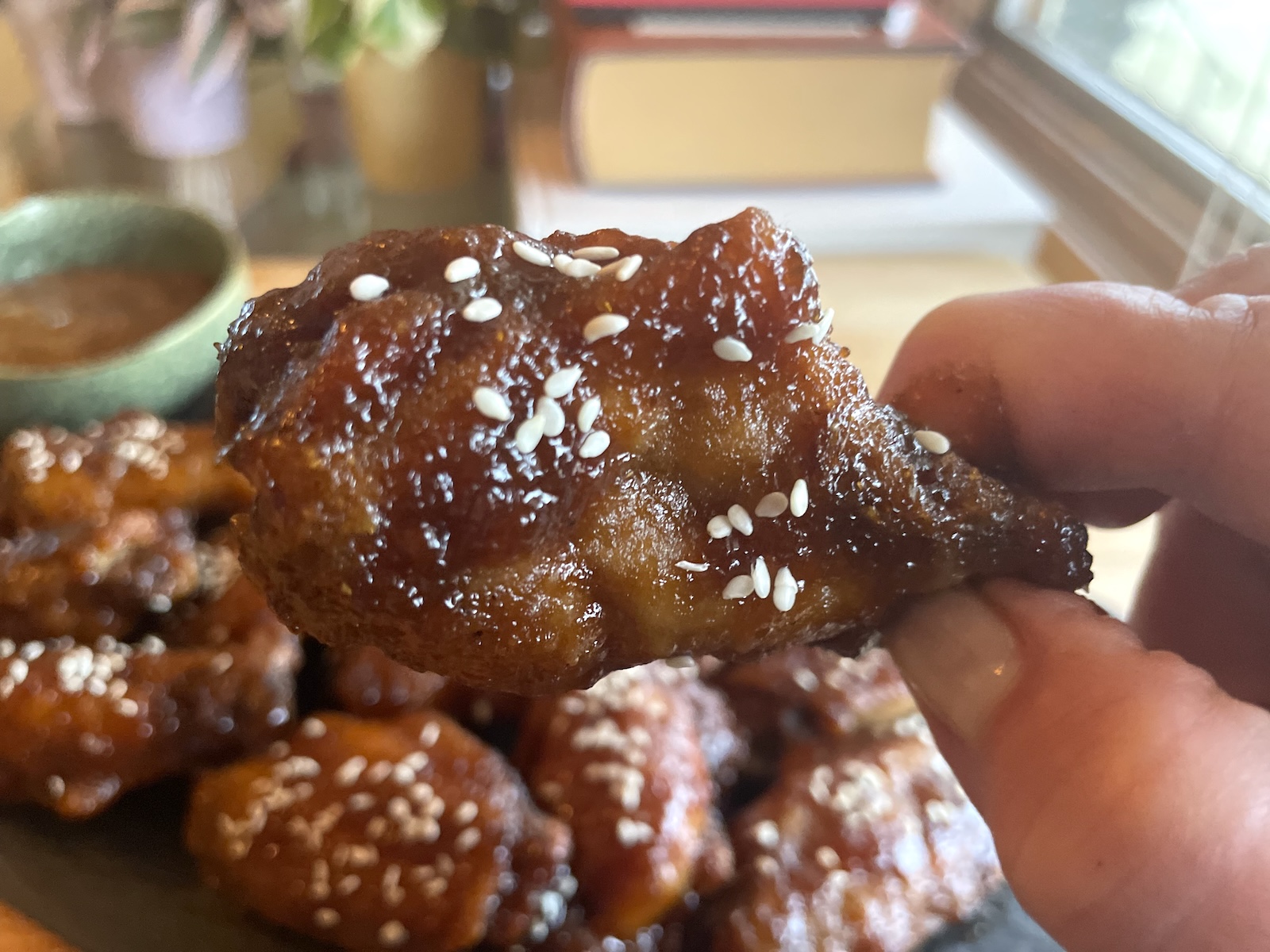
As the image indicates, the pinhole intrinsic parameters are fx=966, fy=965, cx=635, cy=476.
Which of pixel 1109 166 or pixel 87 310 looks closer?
pixel 87 310

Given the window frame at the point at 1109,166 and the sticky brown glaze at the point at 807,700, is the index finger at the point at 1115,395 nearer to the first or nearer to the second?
the sticky brown glaze at the point at 807,700

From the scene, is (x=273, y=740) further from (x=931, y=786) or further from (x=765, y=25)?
(x=765, y=25)

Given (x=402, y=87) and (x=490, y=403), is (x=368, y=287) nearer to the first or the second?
(x=490, y=403)

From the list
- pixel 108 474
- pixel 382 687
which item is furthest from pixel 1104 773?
pixel 108 474

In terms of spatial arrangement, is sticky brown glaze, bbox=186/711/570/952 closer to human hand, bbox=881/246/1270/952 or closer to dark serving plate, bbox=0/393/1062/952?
dark serving plate, bbox=0/393/1062/952

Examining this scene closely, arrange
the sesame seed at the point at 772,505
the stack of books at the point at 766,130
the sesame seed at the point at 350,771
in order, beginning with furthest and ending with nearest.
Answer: the stack of books at the point at 766,130 < the sesame seed at the point at 350,771 < the sesame seed at the point at 772,505

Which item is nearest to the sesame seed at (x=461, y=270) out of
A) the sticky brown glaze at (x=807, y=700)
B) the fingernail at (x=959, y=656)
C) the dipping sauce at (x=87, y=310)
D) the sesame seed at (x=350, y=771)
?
the fingernail at (x=959, y=656)
